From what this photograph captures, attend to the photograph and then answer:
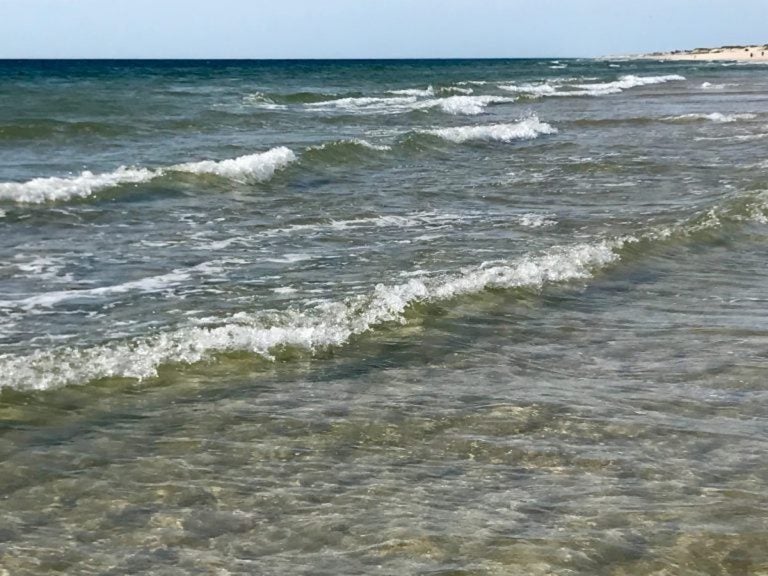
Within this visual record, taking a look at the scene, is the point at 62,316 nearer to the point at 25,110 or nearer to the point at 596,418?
the point at 596,418

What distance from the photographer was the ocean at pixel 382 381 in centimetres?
433

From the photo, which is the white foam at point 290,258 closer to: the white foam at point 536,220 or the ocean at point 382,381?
the ocean at point 382,381

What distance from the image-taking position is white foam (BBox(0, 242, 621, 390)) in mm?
6398

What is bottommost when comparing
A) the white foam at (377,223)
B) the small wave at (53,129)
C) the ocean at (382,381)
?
the ocean at (382,381)

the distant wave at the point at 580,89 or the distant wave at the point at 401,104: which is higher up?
the distant wave at the point at 580,89

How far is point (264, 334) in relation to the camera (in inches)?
281

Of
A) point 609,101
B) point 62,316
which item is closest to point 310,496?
point 62,316

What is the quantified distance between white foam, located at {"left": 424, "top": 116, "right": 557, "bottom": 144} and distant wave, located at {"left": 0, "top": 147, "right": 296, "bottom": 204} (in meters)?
6.44

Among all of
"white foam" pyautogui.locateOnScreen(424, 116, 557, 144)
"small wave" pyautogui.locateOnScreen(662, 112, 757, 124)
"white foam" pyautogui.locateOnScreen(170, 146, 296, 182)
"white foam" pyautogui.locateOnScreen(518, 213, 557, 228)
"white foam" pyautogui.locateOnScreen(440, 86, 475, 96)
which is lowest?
"white foam" pyautogui.locateOnScreen(518, 213, 557, 228)

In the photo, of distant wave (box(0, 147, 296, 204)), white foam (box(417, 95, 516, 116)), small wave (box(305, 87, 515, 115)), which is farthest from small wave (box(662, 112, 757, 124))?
distant wave (box(0, 147, 296, 204))

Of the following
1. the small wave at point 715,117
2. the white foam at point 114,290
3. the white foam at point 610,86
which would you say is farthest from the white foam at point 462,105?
the white foam at point 114,290

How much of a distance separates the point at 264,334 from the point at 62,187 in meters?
9.04

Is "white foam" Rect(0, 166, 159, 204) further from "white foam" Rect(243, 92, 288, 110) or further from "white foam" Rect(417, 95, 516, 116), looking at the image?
"white foam" Rect(417, 95, 516, 116)

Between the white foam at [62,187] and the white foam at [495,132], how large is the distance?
10392 mm
